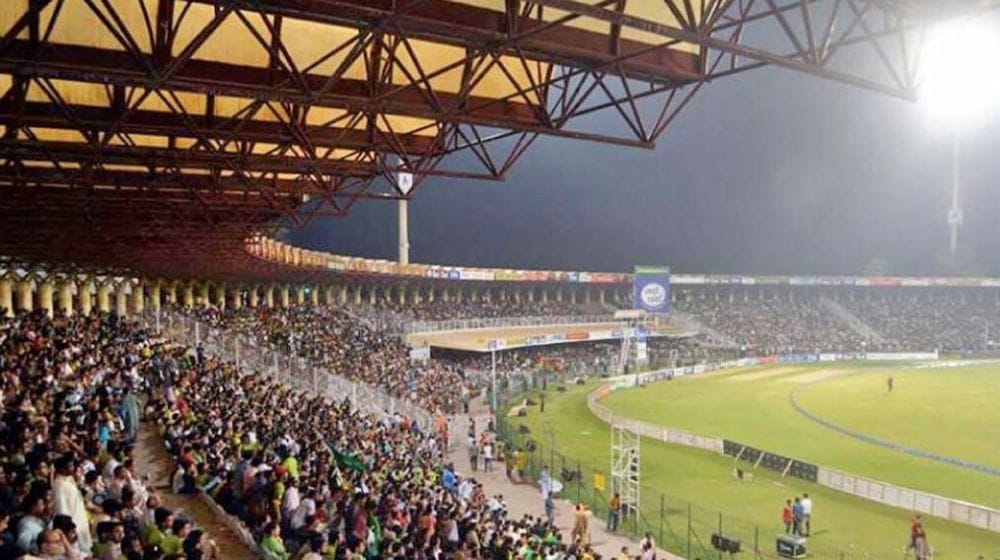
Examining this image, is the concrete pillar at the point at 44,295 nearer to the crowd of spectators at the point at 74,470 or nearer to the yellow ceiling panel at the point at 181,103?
the crowd of spectators at the point at 74,470

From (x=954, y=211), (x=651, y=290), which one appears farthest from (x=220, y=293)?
(x=954, y=211)

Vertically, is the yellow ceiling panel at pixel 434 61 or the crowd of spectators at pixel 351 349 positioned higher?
the yellow ceiling panel at pixel 434 61

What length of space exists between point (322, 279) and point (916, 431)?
3269 cm

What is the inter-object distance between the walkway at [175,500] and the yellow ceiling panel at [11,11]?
546 centimetres

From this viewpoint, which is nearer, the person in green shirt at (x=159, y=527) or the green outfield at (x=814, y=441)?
the person in green shirt at (x=159, y=527)

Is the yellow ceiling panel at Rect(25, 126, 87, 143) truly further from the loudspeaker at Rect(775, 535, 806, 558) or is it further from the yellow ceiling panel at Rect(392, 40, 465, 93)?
the loudspeaker at Rect(775, 535, 806, 558)

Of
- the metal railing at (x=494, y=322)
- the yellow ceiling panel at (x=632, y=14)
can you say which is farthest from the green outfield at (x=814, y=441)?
the yellow ceiling panel at (x=632, y=14)

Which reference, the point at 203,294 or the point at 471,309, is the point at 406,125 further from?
the point at 471,309

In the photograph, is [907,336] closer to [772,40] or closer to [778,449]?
[772,40]

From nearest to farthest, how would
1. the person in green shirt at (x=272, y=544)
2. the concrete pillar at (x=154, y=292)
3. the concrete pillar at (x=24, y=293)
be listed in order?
the person in green shirt at (x=272, y=544) → the concrete pillar at (x=24, y=293) → the concrete pillar at (x=154, y=292)

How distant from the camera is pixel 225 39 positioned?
10352 mm

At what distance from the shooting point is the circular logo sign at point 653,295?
46.3 m

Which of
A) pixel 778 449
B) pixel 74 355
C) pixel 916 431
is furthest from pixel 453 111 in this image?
pixel 916 431

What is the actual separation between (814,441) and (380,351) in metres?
21.3
